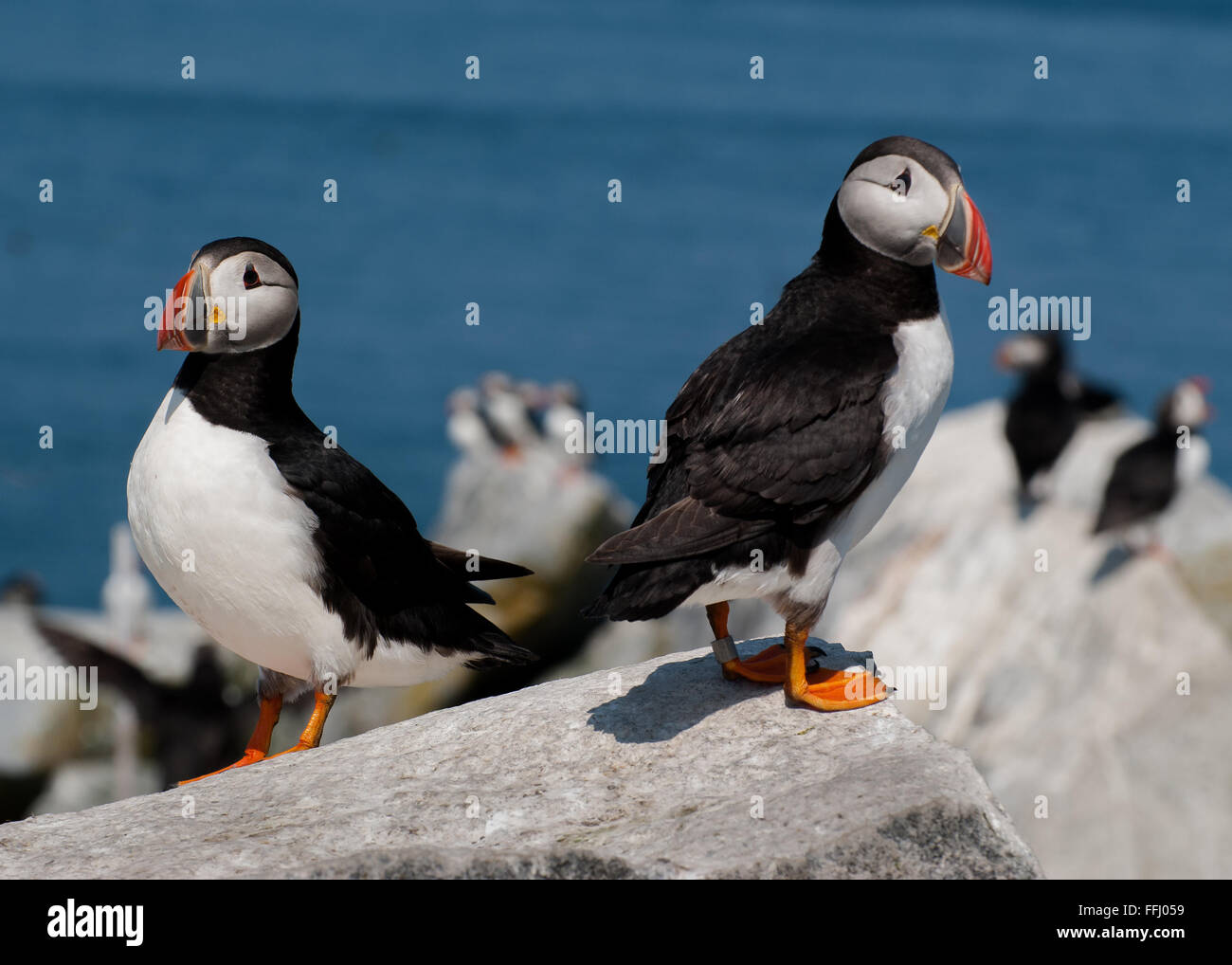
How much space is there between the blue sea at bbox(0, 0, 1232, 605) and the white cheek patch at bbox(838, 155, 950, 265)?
63.0 ft

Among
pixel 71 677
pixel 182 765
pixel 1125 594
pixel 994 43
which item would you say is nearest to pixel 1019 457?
pixel 1125 594

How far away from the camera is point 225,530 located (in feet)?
19.4

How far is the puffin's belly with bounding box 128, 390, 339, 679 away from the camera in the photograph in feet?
19.4

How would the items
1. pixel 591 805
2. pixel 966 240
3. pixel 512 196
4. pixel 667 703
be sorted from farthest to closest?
pixel 512 196
pixel 667 703
pixel 966 240
pixel 591 805

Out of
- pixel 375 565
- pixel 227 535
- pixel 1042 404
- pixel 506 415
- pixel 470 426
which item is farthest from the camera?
pixel 470 426

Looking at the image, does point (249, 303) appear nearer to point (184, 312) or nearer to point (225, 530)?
point (184, 312)

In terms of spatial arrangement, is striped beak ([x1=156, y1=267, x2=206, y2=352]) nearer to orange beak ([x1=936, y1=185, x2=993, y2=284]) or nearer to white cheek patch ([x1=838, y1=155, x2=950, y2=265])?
white cheek patch ([x1=838, y1=155, x2=950, y2=265])

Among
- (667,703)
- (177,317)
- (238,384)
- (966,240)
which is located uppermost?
(966,240)

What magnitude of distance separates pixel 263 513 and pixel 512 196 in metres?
38.3

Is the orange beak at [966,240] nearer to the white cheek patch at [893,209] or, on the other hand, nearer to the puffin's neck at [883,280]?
the white cheek patch at [893,209]

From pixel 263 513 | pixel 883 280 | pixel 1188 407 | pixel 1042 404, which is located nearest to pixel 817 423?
pixel 883 280

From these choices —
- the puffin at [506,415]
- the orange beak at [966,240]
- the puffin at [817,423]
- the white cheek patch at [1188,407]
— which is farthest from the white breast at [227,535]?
the puffin at [506,415]
